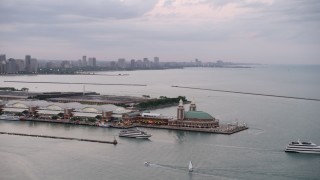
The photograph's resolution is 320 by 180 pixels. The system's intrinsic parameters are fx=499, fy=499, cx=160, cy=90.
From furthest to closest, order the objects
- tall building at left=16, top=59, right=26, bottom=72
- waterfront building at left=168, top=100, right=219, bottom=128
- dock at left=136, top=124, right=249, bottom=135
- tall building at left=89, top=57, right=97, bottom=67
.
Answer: tall building at left=89, top=57, right=97, bottom=67 < tall building at left=16, top=59, right=26, bottom=72 < waterfront building at left=168, top=100, right=219, bottom=128 < dock at left=136, top=124, right=249, bottom=135

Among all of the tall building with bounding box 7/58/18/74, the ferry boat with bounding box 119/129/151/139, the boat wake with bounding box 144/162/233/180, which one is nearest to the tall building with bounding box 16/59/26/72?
the tall building with bounding box 7/58/18/74

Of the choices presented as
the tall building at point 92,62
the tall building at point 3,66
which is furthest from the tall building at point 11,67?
the tall building at point 92,62

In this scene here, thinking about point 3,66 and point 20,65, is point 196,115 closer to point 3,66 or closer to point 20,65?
point 3,66

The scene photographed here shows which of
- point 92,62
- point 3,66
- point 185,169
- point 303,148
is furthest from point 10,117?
point 92,62

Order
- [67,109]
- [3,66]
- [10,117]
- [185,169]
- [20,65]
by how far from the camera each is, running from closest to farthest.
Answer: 1. [185,169]
2. [10,117]
3. [67,109]
4. [3,66]
5. [20,65]

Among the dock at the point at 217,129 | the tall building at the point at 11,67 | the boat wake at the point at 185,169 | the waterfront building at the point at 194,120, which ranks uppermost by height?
the tall building at the point at 11,67

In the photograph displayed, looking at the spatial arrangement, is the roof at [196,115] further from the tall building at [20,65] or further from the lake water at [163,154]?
the tall building at [20,65]

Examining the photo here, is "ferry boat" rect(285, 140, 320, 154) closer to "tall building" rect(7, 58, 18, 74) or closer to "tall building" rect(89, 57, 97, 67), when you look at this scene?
"tall building" rect(7, 58, 18, 74)

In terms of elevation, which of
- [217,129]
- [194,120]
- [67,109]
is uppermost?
[67,109]

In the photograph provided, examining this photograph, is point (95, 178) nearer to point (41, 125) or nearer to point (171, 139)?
point (171, 139)

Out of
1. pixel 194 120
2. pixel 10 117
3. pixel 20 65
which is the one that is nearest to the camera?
pixel 194 120

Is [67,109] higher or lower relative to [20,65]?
lower
